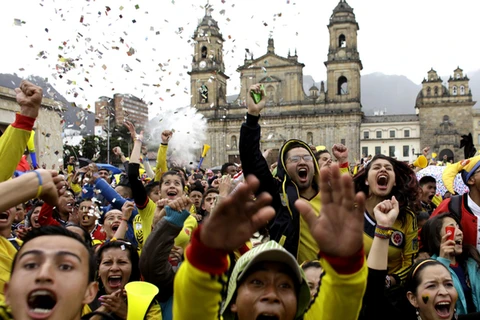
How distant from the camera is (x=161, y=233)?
114 inches

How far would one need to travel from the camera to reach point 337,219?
1.82m

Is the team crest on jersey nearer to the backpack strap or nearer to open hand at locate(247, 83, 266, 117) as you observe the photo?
the backpack strap

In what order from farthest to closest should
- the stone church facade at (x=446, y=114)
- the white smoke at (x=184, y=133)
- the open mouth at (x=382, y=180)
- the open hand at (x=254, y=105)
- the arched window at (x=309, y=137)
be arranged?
1. the stone church facade at (x=446, y=114)
2. the arched window at (x=309, y=137)
3. the white smoke at (x=184, y=133)
4. the open hand at (x=254, y=105)
5. the open mouth at (x=382, y=180)

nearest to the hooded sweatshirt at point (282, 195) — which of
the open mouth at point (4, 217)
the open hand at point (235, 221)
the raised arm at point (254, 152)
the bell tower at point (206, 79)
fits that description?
the raised arm at point (254, 152)

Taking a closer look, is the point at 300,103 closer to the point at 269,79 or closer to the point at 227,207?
the point at 269,79

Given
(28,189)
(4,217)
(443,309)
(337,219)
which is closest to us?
(337,219)

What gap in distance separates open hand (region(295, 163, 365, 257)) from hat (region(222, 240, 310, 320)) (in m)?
0.36

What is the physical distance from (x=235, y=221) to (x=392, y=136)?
59785mm

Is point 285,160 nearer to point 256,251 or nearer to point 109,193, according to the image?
point 256,251

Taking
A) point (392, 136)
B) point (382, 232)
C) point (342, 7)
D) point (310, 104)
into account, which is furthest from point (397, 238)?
point (342, 7)

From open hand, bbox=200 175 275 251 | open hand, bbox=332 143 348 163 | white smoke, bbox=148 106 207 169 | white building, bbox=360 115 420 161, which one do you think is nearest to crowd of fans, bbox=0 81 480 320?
open hand, bbox=200 175 275 251

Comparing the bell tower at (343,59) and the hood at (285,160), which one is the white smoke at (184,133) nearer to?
the bell tower at (343,59)

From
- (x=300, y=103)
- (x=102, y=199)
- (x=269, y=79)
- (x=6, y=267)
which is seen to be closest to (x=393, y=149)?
(x=300, y=103)

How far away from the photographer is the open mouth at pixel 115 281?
142 inches
